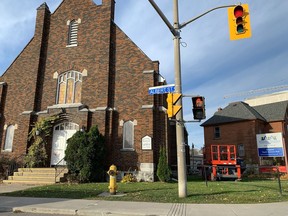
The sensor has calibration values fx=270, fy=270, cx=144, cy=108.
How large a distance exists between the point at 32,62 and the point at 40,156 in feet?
24.4

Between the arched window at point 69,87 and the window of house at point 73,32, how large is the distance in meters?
2.53

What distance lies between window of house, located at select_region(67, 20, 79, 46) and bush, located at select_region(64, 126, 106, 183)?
7.97 metres

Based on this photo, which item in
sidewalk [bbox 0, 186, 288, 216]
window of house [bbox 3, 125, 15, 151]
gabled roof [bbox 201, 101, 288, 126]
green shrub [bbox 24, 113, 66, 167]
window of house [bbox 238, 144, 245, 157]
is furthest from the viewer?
gabled roof [bbox 201, 101, 288, 126]

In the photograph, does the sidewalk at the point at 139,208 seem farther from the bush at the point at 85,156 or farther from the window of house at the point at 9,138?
the window of house at the point at 9,138

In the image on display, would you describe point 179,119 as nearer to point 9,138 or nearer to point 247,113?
point 9,138

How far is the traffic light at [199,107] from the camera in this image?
9.18 metres

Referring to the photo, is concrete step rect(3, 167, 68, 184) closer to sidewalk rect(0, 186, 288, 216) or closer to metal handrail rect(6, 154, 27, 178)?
metal handrail rect(6, 154, 27, 178)

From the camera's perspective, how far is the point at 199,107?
9242 millimetres

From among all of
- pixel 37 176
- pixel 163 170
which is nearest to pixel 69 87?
pixel 37 176

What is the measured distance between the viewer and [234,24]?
8.10 meters

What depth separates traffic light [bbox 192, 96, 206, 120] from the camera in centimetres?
918

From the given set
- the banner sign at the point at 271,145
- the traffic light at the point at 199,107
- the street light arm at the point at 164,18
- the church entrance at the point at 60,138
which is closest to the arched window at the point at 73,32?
the church entrance at the point at 60,138

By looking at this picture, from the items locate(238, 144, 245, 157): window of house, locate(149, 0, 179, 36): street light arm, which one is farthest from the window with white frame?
locate(149, 0, 179, 36): street light arm

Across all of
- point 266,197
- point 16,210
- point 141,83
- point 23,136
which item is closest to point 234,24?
point 266,197
